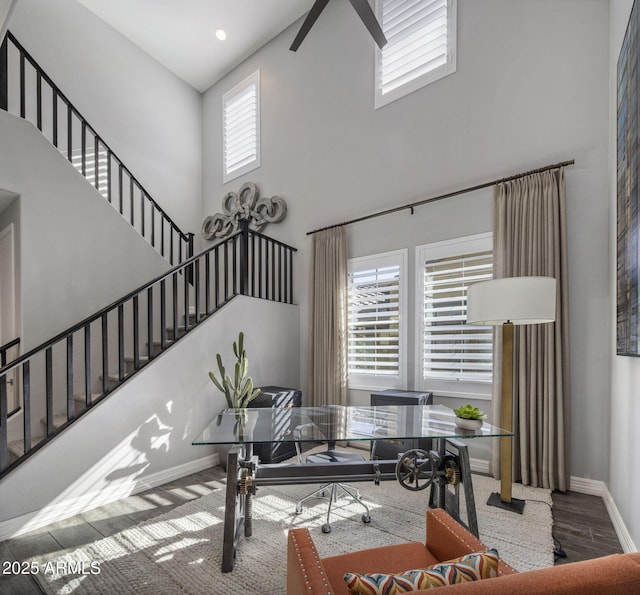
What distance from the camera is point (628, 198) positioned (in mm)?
2203

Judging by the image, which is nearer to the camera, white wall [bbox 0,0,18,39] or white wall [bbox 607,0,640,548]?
white wall [bbox 607,0,640,548]

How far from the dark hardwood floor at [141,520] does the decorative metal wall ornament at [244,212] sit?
12.0 feet

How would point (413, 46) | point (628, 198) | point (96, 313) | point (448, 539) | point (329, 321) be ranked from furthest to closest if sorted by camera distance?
point (329, 321) < point (413, 46) < point (96, 313) < point (628, 198) < point (448, 539)

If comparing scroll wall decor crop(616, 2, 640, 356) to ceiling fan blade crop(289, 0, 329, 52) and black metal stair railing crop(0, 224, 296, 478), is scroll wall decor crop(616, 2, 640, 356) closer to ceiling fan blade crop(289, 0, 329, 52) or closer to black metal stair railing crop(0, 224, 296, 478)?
ceiling fan blade crop(289, 0, 329, 52)

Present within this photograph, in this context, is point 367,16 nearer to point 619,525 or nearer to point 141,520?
point 619,525

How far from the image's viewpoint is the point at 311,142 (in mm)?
5227

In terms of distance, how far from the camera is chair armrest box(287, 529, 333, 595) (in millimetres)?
996

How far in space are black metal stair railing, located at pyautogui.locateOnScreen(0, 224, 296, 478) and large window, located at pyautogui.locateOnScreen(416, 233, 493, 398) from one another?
2036 mm

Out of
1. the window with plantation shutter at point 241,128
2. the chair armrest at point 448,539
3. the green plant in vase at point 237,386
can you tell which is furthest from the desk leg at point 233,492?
the window with plantation shutter at point 241,128

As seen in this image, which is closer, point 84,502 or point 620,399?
point 620,399

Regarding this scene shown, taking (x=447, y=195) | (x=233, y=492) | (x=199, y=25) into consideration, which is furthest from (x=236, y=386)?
(x=199, y=25)

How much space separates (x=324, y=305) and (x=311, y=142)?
2.32m

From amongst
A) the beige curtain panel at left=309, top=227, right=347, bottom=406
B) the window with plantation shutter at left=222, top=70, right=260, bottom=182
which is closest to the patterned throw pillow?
the beige curtain panel at left=309, top=227, right=347, bottom=406

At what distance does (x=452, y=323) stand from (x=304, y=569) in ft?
10.4
